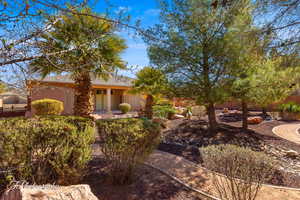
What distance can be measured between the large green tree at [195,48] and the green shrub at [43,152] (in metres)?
4.66

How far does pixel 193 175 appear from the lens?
406 centimetres

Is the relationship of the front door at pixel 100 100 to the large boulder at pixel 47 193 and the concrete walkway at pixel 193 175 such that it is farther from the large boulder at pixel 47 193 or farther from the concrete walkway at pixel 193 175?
the large boulder at pixel 47 193

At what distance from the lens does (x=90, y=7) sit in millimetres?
2953

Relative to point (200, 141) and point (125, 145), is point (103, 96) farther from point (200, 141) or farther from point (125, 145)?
point (125, 145)

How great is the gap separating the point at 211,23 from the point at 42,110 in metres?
12.2

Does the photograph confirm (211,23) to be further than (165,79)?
No

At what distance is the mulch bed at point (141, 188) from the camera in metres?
3.11

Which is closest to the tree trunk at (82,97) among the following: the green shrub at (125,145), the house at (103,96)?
the green shrub at (125,145)

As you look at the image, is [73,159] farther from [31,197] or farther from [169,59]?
[169,59]

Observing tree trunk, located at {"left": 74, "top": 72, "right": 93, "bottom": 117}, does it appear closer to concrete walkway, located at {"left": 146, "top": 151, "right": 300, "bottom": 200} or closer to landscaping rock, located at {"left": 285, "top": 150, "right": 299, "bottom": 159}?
concrete walkway, located at {"left": 146, "top": 151, "right": 300, "bottom": 200}

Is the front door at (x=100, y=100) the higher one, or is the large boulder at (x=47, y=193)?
the front door at (x=100, y=100)

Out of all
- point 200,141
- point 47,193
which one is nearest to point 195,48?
point 200,141

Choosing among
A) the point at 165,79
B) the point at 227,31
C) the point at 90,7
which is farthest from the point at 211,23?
the point at 90,7

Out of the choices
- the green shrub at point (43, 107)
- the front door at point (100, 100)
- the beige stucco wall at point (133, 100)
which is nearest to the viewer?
the green shrub at point (43, 107)
